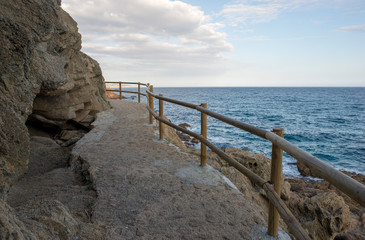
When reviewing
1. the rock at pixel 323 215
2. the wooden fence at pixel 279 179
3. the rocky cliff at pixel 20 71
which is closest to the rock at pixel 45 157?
the rocky cliff at pixel 20 71

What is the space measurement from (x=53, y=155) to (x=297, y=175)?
361 inches

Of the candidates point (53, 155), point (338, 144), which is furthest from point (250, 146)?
point (53, 155)

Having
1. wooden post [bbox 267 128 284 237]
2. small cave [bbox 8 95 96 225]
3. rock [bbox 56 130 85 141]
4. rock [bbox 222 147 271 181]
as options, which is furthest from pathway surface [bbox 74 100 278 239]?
rock [bbox 56 130 85 141]

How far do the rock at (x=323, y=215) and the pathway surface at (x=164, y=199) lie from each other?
8.81 ft

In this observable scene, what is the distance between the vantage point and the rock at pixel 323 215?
16.7 feet

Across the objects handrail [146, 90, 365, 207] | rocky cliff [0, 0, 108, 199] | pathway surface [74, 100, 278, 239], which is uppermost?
rocky cliff [0, 0, 108, 199]

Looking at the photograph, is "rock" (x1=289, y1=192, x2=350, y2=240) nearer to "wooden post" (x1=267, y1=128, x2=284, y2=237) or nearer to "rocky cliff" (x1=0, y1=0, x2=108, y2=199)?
"wooden post" (x1=267, y1=128, x2=284, y2=237)

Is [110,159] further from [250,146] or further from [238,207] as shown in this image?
[250,146]

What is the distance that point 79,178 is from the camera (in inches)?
161

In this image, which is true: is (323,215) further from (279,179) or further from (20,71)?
(20,71)

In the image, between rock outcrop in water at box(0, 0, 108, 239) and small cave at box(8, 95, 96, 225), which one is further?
small cave at box(8, 95, 96, 225)

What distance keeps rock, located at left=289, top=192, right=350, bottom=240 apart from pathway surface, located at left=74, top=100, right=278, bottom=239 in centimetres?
269

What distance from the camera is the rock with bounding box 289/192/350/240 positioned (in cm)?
509

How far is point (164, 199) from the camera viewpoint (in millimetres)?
3158
